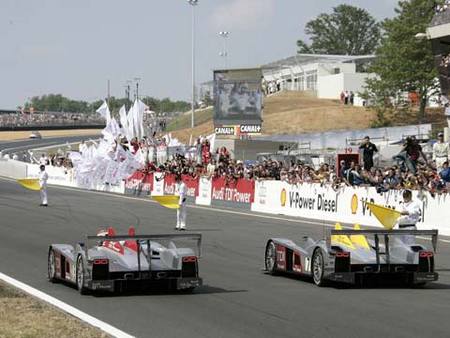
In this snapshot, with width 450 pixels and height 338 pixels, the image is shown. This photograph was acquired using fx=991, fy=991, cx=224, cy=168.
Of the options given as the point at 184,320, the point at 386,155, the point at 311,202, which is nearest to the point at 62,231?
the point at 311,202

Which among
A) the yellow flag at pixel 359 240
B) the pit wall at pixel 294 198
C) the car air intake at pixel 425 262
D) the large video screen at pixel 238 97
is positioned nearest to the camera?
the car air intake at pixel 425 262

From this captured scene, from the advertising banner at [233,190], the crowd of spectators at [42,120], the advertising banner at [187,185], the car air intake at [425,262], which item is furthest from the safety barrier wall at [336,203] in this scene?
the crowd of spectators at [42,120]

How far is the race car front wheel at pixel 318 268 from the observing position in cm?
1448

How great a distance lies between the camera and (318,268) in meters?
14.7

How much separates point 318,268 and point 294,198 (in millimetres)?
19876

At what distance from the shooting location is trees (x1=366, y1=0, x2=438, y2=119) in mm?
71750

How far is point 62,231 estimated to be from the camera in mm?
26156

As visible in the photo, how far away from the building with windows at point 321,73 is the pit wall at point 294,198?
144 ft

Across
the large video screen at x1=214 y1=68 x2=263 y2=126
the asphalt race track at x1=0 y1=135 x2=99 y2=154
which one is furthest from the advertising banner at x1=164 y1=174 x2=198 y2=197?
the asphalt race track at x1=0 y1=135 x2=99 y2=154

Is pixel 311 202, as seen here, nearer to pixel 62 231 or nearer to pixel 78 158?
pixel 62 231

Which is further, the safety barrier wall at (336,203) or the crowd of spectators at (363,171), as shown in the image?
the crowd of spectators at (363,171)

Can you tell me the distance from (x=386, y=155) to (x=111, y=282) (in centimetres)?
3462

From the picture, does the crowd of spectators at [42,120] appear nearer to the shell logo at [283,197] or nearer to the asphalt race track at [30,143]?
the asphalt race track at [30,143]

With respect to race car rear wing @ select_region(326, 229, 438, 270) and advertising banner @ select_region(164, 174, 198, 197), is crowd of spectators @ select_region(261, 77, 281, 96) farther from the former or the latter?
race car rear wing @ select_region(326, 229, 438, 270)
